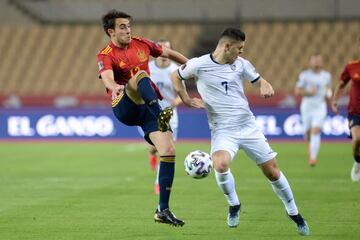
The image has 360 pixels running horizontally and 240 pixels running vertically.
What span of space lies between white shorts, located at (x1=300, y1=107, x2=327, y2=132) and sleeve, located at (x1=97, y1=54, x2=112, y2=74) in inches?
377

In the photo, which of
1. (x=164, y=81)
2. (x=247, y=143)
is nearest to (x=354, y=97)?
(x=164, y=81)

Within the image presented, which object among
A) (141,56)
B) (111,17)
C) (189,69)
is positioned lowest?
(189,69)

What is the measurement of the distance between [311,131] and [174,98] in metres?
4.86

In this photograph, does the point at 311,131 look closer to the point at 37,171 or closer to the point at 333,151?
the point at 333,151

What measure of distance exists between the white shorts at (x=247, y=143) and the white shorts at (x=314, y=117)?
946 cm

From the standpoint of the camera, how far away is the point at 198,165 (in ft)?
29.3

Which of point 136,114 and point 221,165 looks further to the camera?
point 136,114

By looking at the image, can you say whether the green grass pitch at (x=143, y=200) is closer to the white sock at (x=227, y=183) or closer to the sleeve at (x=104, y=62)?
the white sock at (x=227, y=183)

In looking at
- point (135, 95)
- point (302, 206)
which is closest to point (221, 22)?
point (302, 206)

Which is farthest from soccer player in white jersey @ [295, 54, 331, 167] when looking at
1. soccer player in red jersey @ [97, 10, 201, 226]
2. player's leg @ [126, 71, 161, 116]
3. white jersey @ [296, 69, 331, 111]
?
player's leg @ [126, 71, 161, 116]

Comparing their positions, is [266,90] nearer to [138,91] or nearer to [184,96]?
[184,96]

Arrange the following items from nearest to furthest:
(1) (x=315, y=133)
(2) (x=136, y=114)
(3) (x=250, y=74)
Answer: (3) (x=250, y=74) → (2) (x=136, y=114) → (1) (x=315, y=133)

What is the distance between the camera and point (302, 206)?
1128 cm

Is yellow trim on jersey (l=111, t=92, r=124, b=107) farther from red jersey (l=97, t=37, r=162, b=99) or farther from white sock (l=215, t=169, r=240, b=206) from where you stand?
white sock (l=215, t=169, r=240, b=206)
